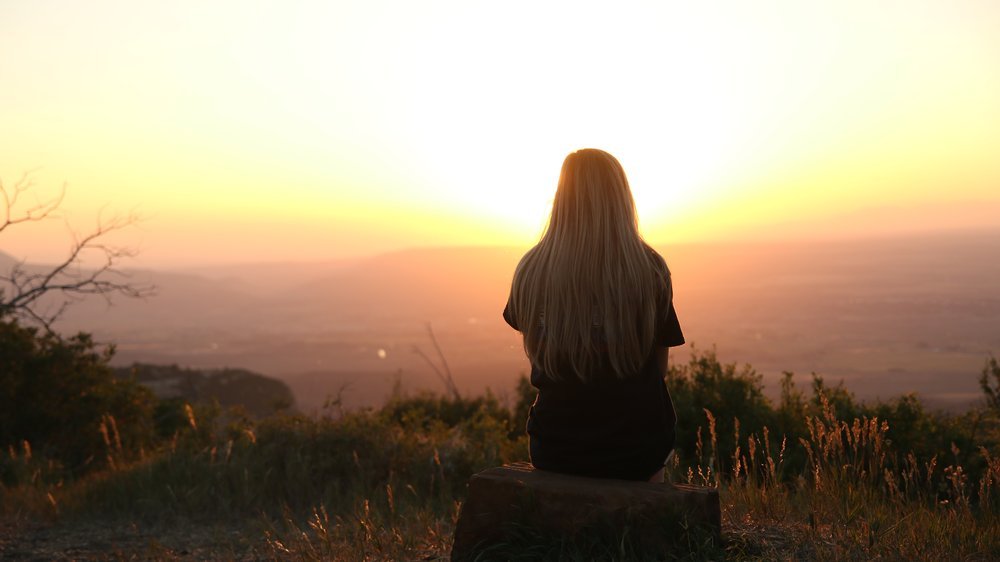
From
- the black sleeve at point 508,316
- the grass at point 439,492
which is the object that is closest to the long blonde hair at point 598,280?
the black sleeve at point 508,316

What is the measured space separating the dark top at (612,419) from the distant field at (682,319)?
517mm

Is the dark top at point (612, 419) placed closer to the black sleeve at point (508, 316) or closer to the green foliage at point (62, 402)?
the black sleeve at point (508, 316)

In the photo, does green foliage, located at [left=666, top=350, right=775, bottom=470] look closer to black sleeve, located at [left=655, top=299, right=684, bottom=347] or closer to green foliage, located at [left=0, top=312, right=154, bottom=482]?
black sleeve, located at [left=655, top=299, right=684, bottom=347]

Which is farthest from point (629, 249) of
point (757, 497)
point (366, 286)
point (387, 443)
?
point (366, 286)

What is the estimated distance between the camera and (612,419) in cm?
370

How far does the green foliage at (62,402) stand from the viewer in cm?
919

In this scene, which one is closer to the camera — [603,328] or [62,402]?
[603,328]

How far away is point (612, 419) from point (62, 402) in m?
8.52

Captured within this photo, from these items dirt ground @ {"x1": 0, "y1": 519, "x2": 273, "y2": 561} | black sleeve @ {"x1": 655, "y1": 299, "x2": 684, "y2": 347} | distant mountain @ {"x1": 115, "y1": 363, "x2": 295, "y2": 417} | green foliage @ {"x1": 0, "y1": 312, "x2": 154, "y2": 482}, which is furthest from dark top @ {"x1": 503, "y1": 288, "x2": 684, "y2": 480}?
distant mountain @ {"x1": 115, "y1": 363, "x2": 295, "y2": 417}

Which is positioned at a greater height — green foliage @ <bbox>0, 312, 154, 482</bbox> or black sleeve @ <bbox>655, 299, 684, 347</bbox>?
black sleeve @ <bbox>655, 299, 684, 347</bbox>

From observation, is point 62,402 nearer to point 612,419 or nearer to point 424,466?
point 424,466

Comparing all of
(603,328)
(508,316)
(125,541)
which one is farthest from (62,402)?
(603,328)

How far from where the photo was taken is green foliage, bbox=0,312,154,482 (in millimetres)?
9188

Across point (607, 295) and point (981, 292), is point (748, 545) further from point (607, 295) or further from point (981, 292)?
point (981, 292)
